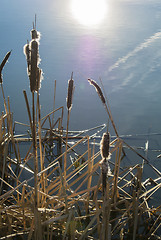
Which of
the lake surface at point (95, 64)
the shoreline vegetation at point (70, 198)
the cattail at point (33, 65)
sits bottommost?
the shoreline vegetation at point (70, 198)

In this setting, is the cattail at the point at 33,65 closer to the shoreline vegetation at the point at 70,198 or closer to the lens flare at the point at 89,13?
the shoreline vegetation at the point at 70,198

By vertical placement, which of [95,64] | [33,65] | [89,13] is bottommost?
[33,65]

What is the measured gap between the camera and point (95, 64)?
5500mm

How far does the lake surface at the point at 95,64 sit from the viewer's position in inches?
159

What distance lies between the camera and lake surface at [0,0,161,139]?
13.2ft

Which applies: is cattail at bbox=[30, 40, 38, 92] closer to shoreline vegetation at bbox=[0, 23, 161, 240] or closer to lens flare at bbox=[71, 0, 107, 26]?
shoreline vegetation at bbox=[0, 23, 161, 240]

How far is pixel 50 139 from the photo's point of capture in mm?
3365

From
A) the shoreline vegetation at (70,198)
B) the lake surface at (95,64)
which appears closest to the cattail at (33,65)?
the shoreline vegetation at (70,198)

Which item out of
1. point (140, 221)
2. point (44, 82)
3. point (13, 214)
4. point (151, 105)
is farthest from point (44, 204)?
point (44, 82)

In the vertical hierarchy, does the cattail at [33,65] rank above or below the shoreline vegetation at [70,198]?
above

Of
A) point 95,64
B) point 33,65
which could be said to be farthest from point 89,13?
point 33,65

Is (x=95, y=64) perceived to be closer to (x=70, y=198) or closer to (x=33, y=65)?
(x=70, y=198)

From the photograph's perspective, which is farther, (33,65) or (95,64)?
(95,64)

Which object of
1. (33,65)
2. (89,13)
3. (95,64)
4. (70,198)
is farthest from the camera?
(89,13)
